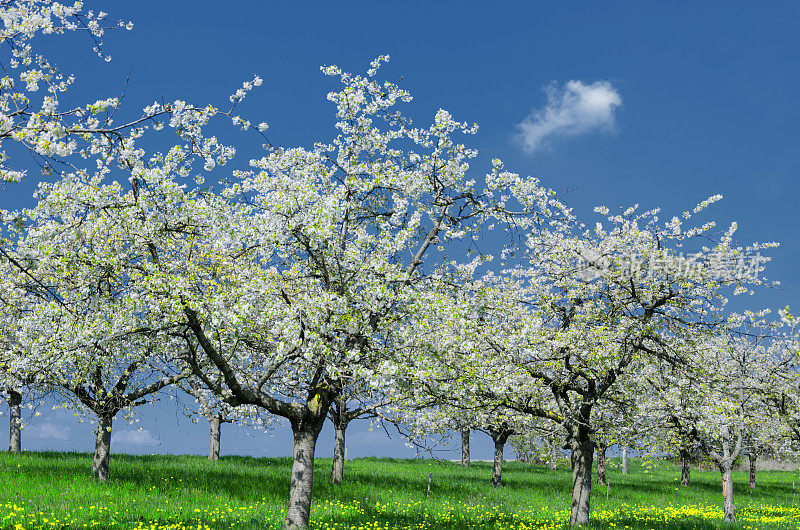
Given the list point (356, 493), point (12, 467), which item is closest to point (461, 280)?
point (356, 493)

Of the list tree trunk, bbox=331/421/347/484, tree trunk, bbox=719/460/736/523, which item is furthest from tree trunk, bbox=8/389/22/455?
tree trunk, bbox=719/460/736/523

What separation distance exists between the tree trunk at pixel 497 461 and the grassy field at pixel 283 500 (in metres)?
0.67

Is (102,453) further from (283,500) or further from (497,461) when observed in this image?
(497,461)

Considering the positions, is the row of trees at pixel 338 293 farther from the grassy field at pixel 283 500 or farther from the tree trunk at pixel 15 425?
the tree trunk at pixel 15 425

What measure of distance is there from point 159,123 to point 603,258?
33.9 ft

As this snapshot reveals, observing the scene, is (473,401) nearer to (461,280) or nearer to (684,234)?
(461,280)

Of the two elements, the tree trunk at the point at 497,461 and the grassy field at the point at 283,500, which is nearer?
the grassy field at the point at 283,500

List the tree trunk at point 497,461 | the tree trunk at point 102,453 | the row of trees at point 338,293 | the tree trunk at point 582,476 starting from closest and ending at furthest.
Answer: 1. the row of trees at point 338,293
2. the tree trunk at point 582,476
3. the tree trunk at point 102,453
4. the tree trunk at point 497,461

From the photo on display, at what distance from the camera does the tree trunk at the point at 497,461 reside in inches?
1179

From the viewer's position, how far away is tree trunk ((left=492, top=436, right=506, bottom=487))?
29.9m

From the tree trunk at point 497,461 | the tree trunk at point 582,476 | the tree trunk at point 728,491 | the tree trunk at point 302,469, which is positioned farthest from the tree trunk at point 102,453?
the tree trunk at point 728,491

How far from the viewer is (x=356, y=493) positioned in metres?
22.2

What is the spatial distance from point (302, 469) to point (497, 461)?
19.9 m

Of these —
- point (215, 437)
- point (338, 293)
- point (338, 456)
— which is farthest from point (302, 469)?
point (215, 437)
